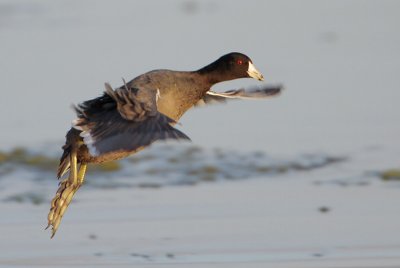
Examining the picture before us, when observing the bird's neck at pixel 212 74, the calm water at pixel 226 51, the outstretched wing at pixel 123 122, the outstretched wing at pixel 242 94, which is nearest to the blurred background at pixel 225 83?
the calm water at pixel 226 51

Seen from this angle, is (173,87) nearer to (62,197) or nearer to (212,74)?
(212,74)

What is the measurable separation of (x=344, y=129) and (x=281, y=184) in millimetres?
1512

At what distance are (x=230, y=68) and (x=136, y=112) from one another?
1.51 meters

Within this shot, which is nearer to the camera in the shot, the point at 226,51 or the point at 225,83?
the point at 225,83

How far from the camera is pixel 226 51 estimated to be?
14594mm

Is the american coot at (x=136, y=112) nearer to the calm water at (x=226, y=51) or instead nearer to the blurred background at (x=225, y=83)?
the blurred background at (x=225, y=83)

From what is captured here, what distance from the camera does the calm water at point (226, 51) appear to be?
41.0 feet

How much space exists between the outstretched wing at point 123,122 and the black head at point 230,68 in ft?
2.84

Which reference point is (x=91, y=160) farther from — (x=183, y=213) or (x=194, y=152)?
(x=194, y=152)

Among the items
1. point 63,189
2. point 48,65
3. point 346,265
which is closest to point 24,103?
point 48,65

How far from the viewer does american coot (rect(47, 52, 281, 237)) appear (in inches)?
314

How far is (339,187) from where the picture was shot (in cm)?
1104

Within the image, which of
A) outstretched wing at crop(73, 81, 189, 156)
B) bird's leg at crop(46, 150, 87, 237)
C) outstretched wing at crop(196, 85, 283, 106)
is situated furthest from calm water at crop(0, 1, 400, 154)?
outstretched wing at crop(73, 81, 189, 156)

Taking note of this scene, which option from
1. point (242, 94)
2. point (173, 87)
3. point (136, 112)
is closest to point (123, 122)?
point (136, 112)
